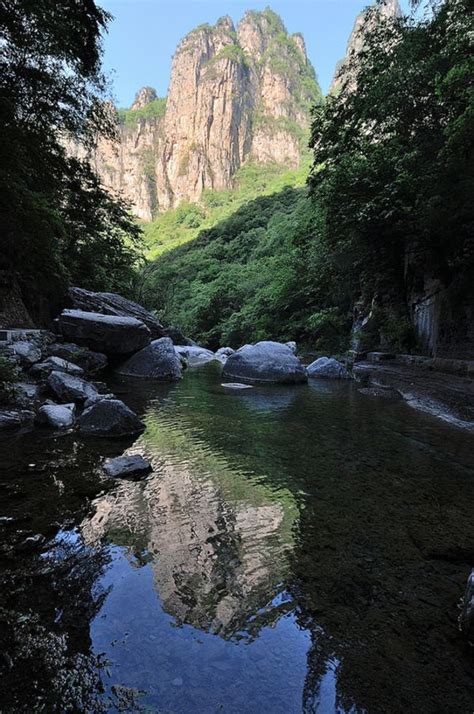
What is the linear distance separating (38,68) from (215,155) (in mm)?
107372

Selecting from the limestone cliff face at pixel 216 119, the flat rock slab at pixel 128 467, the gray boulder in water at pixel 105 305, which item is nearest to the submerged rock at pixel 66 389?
the flat rock slab at pixel 128 467

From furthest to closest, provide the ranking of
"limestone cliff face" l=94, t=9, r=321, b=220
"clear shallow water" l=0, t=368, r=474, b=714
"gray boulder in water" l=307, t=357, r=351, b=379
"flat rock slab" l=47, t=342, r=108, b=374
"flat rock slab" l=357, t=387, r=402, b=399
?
"limestone cliff face" l=94, t=9, r=321, b=220 < "gray boulder in water" l=307, t=357, r=351, b=379 < "flat rock slab" l=47, t=342, r=108, b=374 < "flat rock slab" l=357, t=387, r=402, b=399 < "clear shallow water" l=0, t=368, r=474, b=714

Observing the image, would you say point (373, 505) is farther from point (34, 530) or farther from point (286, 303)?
point (286, 303)

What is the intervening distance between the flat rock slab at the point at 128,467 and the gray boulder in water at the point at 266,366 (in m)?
7.74

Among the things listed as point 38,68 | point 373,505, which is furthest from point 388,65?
point 373,505

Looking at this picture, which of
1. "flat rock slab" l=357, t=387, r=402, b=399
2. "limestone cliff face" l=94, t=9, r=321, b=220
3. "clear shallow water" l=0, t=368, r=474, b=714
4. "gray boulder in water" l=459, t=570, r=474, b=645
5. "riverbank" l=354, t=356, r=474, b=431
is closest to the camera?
"clear shallow water" l=0, t=368, r=474, b=714

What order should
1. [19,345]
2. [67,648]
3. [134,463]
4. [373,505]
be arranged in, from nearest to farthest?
1. [67,648]
2. [373,505]
3. [134,463]
4. [19,345]

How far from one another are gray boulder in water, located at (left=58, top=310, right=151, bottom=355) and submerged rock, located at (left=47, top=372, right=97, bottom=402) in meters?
4.42

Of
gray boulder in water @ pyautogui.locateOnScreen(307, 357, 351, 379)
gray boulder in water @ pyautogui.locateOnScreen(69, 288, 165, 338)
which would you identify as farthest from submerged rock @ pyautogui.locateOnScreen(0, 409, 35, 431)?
gray boulder in water @ pyautogui.locateOnScreen(307, 357, 351, 379)

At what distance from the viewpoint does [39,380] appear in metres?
7.18

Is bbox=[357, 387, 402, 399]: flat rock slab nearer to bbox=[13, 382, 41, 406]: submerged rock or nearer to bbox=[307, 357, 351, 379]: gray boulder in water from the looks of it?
bbox=[307, 357, 351, 379]: gray boulder in water

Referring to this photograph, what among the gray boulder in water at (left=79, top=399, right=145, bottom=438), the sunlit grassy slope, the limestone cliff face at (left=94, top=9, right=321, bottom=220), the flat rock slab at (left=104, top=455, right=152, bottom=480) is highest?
the limestone cliff face at (left=94, top=9, right=321, bottom=220)

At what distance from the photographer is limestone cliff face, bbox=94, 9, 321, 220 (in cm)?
10619

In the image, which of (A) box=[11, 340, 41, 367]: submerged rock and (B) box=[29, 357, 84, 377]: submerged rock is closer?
(B) box=[29, 357, 84, 377]: submerged rock
